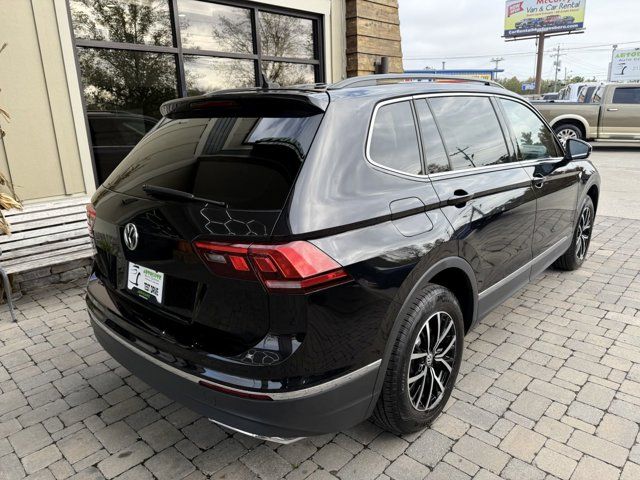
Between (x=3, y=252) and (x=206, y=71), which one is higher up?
(x=206, y=71)

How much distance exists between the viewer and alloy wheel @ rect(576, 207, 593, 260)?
4.84 m

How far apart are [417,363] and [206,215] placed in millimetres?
1299

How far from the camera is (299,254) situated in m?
1.83

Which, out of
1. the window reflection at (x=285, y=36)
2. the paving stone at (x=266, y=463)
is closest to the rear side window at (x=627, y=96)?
the window reflection at (x=285, y=36)

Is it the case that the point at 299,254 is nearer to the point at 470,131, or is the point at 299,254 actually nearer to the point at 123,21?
the point at 470,131

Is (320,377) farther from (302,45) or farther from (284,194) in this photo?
(302,45)

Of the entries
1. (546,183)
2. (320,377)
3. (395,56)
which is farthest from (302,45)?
(320,377)

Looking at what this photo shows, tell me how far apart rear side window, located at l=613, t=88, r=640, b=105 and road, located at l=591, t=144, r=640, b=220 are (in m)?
1.58

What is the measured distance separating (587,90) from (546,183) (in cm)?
1438

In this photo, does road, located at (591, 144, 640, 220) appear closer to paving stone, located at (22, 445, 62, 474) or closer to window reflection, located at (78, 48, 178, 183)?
window reflection, located at (78, 48, 178, 183)

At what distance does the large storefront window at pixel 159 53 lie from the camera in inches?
212

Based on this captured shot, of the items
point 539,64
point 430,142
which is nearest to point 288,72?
point 430,142

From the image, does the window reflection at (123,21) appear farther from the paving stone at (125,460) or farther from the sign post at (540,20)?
the sign post at (540,20)

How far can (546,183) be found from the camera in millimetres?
3689
